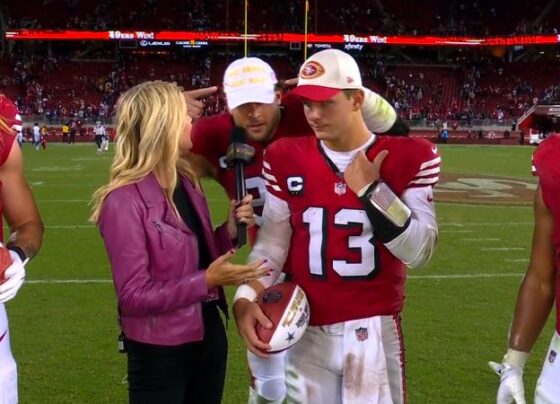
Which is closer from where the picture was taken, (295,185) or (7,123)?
(7,123)

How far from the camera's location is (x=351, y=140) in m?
2.69

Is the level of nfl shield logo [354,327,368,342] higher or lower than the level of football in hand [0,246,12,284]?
lower

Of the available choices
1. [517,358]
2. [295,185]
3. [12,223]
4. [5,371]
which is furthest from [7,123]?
[517,358]

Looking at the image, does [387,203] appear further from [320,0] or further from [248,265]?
[320,0]

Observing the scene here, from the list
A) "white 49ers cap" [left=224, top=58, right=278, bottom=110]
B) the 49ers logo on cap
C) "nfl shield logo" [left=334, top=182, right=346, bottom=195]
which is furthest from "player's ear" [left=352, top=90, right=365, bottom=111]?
"white 49ers cap" [left=224, top=58, right=278, bottom=110]

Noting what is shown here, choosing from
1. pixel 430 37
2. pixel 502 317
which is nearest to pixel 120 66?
pixel 430 37

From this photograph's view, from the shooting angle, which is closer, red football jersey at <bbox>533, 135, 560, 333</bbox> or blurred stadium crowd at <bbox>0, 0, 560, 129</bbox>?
red football jersey at <bbox>533, 135, 560, 333</bbox>

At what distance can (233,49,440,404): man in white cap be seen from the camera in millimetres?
2621

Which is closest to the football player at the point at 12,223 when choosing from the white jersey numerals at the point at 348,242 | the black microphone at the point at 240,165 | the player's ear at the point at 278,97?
the black microphone at the point at 240,165

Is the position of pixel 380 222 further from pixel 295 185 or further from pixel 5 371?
pixel 5 371

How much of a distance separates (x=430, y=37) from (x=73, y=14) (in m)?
19.3

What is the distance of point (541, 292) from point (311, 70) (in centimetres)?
114

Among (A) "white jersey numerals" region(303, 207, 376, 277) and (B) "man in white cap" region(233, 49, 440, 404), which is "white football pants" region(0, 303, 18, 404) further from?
(A) "white jersey numerals" region(303, 207, 376, 277)

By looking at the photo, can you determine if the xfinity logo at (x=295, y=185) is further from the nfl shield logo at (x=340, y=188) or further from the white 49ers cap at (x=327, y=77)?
the white 49ers cap at (x=327, y=77)
